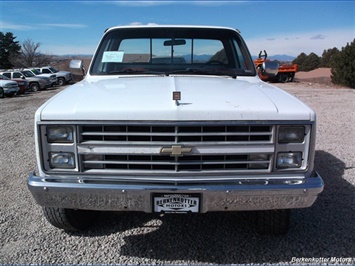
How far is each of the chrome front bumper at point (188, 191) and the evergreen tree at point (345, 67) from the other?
24.0 meters

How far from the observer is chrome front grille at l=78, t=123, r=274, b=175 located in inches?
101

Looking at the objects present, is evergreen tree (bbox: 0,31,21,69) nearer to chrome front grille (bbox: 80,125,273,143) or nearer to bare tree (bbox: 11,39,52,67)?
bare tree (bbox: 11,39,52,67)

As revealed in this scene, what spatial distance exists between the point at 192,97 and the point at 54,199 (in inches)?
54.3

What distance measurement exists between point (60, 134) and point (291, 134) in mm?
1811

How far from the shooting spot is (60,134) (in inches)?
103

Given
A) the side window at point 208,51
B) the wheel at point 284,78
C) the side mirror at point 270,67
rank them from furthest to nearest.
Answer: the wheel at point 284,78 < the side mirror at point 270,67 < the side window at point 208,51

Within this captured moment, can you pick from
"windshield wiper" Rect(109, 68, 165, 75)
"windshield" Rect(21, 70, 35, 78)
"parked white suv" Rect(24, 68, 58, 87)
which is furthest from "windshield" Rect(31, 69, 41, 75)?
"windshield wiper" Rect(109, 68, 165, 75)

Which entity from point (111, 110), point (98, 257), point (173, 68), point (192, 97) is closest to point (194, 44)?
point (173, 68)

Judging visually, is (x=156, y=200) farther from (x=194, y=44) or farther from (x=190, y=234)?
(x=194, y=44)

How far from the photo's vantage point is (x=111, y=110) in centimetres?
255

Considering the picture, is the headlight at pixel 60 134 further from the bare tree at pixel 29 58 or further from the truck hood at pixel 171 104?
the bare tree at pixel 29 58

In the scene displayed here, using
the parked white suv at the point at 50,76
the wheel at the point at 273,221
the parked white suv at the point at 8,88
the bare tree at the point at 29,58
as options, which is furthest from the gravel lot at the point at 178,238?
the bare tree at the point at 29,58

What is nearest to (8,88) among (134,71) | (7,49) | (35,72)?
(35,72)

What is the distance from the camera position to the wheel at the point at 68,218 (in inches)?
123
